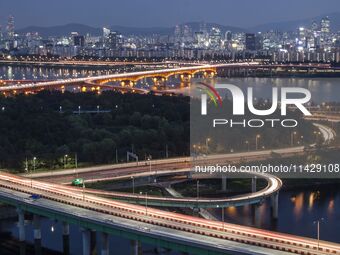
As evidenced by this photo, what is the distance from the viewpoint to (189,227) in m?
6.37

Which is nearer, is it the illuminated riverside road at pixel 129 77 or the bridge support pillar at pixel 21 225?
the bridge support pillar at pixel 21 225

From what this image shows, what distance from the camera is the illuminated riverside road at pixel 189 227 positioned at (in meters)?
5.71

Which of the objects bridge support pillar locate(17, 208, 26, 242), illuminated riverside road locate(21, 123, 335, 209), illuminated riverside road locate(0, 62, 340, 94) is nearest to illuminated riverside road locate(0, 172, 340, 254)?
bridge support pillar locate(17, 208, 26, 242)

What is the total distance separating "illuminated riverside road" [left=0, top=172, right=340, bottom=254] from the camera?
5.71m

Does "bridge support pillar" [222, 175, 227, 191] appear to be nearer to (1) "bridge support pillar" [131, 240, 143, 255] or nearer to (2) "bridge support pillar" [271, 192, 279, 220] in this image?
(2) "bridge support pillar" [271, 192, 279, 220]

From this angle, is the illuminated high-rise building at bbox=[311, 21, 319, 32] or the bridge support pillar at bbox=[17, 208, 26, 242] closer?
the bridge support pillar at bbox=[17, 208, 26, 242]

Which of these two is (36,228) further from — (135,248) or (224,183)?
(224,183)

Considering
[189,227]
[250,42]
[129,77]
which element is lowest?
[189,227]

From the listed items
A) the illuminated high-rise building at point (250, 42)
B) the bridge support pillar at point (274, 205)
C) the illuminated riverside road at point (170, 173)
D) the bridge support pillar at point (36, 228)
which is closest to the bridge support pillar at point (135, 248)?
the illuminated riverside road at point (170, 173)

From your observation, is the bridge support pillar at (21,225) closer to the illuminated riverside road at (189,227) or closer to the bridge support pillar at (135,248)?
the illuminated riverside road at (189,227)

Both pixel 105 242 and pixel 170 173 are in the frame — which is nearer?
pixel 105 242

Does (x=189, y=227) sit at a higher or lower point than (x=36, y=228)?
higher

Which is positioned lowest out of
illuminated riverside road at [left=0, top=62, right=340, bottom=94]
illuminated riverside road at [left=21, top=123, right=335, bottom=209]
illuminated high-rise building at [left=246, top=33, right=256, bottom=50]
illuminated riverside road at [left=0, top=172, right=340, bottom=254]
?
illuminated riverside road at [left=21, top=123, right=335, bottom=209]

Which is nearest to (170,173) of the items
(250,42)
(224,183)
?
(224,183)
